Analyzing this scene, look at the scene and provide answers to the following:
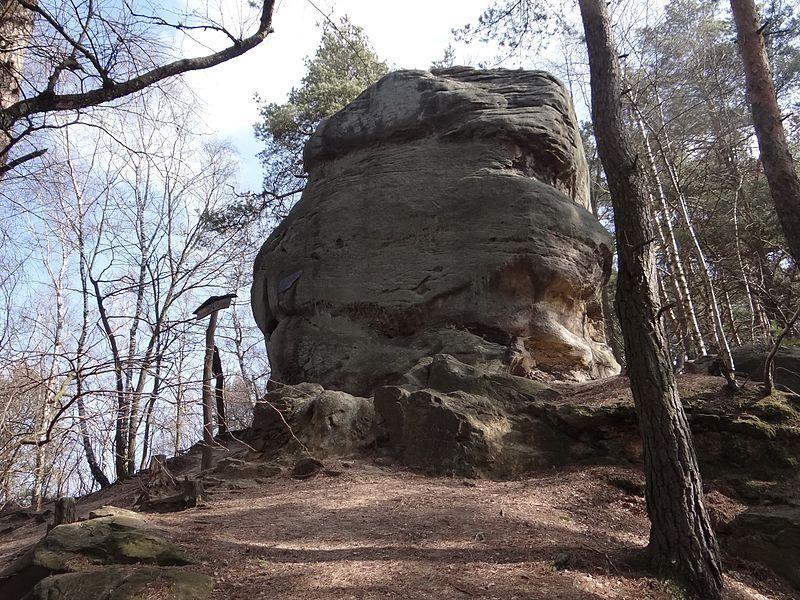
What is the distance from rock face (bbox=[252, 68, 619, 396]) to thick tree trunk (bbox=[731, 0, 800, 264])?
3.74 meters

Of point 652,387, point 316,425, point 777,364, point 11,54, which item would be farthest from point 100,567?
point 777,364

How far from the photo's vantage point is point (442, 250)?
10695 millimetres

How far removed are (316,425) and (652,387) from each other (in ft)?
16.8

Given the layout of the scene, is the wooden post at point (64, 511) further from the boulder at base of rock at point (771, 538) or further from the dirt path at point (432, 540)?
the boulder at base of rock at point (771, 538)

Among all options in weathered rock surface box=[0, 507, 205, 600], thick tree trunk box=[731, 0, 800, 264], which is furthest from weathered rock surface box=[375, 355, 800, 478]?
weathered rock surface box=[0, 507, 205, 600]

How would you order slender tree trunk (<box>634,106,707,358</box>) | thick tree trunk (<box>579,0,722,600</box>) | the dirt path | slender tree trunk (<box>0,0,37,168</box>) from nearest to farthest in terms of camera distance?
slender tree trunk (<box>0,0,37,168</box>) < the dirt path < thick tree trunk (<box>579,0,722,600</box>) < slender tree trunk (<box>634,106,707,358</box>)

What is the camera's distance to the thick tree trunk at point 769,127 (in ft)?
21.5

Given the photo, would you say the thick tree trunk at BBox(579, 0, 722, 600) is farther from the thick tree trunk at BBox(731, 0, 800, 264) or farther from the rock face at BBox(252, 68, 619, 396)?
the rock face at BBox(252, 68, 619, 396)

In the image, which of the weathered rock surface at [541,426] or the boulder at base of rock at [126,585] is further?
the weathered rock surface at [541,426]

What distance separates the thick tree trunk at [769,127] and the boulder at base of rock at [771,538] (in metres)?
2.98

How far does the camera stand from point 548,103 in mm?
12711

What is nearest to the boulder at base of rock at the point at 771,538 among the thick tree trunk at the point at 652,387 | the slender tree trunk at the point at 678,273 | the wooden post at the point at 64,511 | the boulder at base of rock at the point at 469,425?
the thick tree trunk at the point at 652,387

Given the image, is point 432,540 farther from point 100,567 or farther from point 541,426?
point 541,426

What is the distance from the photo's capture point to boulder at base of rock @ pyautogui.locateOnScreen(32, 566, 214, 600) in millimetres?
3527
